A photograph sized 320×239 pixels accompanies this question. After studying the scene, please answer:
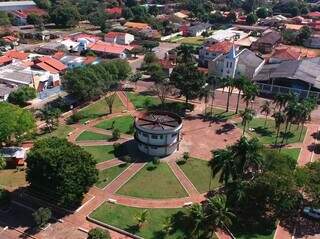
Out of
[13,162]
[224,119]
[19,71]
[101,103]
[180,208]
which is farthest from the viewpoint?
[19,71]

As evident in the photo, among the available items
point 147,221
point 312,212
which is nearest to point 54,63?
point 147,221

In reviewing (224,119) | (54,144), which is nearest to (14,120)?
(54,144)

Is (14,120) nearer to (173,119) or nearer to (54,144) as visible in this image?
(54,144)

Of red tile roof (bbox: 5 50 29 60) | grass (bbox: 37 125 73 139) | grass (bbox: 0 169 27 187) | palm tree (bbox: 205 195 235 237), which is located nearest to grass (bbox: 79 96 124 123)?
grass (bbox: 37 125 73 139)

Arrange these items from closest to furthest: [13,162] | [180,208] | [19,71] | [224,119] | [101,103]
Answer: [180,208], [13,162], [224,119], [101,103], [19,71]

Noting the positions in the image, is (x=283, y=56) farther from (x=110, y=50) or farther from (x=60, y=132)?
(x=60, y=132)

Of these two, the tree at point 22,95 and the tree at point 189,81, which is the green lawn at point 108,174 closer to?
the tree at point 189,81

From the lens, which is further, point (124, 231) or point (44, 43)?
point (44, 43)

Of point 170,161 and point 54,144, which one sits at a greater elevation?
point 54,144
